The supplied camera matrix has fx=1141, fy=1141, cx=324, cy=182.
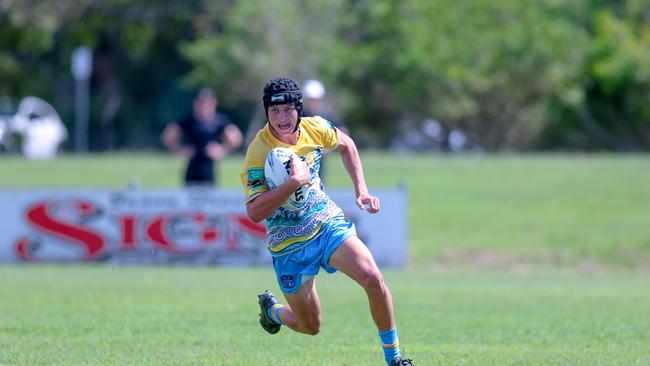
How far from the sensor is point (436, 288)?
14.8 meters

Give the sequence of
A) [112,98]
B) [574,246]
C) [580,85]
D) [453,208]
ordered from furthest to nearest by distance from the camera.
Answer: [112,98]
[580,85]
[453,208]
[574,246]

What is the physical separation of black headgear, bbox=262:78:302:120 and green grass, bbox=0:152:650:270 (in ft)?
40.3

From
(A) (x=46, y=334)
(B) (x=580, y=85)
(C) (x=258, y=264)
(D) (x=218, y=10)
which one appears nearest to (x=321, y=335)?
(A) (x=46, y=334)

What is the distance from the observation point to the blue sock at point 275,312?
847 cm

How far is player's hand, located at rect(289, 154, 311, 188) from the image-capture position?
7.27 metres

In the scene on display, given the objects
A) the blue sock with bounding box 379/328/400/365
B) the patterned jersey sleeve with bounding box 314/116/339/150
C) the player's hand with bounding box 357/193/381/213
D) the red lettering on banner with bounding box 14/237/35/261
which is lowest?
the red lettering on banner with bounding box 14/237/35/261

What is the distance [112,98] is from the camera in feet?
147

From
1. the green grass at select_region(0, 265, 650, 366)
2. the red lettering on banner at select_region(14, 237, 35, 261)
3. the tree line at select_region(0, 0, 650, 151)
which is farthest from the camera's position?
the tree line at select_region(0, 0, 650, 151)

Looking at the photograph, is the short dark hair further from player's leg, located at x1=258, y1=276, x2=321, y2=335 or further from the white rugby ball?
player's leg, located at x1=258, y1=276, x2=321, y2=335

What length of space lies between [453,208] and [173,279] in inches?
350

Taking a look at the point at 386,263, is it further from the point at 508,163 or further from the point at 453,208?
the point at 508,163

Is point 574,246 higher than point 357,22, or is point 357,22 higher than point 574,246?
point 357,22

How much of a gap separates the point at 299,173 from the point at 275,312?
62.8 inches

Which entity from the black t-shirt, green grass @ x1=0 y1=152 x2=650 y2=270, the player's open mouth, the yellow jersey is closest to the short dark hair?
the player's open mouth
